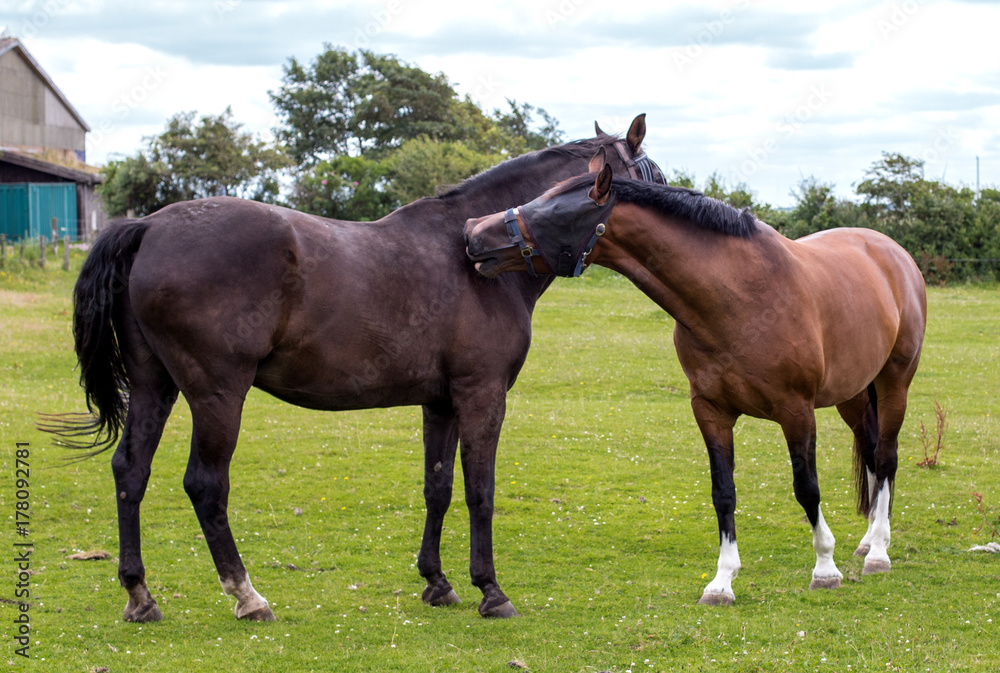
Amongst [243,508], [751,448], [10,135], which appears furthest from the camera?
[10,135]

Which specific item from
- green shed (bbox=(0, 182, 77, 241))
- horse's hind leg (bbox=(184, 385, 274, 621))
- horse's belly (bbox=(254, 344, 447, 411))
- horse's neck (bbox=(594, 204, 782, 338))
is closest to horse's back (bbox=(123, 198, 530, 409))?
horse's belly (bbox=(254, 344, 447, 411))

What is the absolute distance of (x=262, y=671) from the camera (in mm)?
4418

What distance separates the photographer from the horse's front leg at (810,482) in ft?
17.7

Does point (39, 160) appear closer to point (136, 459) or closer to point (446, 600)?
point (136, 459)

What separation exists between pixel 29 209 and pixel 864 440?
3371 cm

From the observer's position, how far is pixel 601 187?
15.7 ft

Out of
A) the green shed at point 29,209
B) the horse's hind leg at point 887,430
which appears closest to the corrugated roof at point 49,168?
the green shed at point 29,209

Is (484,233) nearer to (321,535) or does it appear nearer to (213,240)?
(213,240)

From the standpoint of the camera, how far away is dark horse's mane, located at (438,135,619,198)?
5578mm

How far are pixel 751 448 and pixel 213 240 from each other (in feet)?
23.1

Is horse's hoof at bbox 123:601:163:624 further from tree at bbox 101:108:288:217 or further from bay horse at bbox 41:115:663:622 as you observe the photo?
tree at bbox 101:108:288:217

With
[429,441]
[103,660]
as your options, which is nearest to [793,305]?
[429,441]

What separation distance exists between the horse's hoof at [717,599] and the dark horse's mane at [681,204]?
2191 mm

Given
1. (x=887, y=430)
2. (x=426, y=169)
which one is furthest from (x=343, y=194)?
(x=887, y=430)
